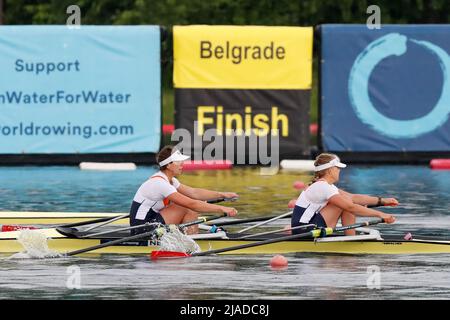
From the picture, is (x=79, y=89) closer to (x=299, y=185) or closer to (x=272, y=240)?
(x=299, y=185)

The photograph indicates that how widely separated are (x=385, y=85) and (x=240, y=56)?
296cm

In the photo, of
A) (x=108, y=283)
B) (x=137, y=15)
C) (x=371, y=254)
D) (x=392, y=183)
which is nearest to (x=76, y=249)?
(x=108, y=283)

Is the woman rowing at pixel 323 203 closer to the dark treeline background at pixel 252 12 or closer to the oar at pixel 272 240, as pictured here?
the oar at pixel 272 240

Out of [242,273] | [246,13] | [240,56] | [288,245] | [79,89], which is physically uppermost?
[246,13]

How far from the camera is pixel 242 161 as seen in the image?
1156 inches

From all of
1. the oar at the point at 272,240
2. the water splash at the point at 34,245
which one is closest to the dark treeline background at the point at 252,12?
the oar at the point at 272,240

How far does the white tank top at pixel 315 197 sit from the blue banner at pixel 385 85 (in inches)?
461

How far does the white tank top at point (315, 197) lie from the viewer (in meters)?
17.6

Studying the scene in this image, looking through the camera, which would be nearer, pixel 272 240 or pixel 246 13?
pixel 272 240

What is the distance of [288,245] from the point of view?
17.8 meters

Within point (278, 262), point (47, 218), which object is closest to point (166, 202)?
point (278, 262)
